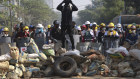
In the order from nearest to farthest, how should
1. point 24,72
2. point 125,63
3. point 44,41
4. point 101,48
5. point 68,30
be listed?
point 24,72, point 125,63, point 68,30, point 101,48, point 44,41

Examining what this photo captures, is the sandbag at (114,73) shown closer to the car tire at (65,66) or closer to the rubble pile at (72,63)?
the rubble pile at (72,63)

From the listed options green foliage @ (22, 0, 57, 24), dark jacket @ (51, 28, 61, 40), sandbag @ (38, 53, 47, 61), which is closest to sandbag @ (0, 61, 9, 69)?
sandbag @ (38, 53, 47, 61)

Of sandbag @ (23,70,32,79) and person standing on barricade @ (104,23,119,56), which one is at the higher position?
person standing on barricade @ (104,23,119,56)

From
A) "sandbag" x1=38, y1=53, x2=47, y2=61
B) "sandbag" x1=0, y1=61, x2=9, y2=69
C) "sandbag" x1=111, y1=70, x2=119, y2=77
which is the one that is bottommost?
"sandbag" x1=111, y1=70, x2=119, y2=77

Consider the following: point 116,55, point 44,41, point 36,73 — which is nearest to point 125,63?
point 116,55

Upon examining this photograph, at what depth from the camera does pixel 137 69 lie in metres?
8.04

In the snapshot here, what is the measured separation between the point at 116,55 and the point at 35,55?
253 cm

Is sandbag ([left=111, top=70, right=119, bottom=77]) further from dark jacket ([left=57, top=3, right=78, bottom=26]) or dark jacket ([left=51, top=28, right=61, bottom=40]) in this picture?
dark jacket ([left=51, top=28, right=61, bottom=40])

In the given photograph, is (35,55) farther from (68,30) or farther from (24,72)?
(68,30)


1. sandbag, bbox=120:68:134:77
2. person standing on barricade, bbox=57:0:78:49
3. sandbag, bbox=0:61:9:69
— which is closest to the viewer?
sandbag, bbox=0:61:9:69

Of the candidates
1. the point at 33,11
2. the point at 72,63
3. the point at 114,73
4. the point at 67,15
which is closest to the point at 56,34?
the point at 67,15

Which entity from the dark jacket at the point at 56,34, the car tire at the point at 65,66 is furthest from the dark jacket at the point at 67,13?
the car tire at the point at 65,66

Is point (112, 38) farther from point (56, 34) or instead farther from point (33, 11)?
point (33, 11)

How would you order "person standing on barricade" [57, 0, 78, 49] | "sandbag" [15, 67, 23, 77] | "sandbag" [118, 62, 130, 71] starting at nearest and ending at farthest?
"sandbag" [15, 67, 23, 77] < "sandbag" [118, 62, 130, 71] < "person standing on barricade" [57, 0, 78, 49]
